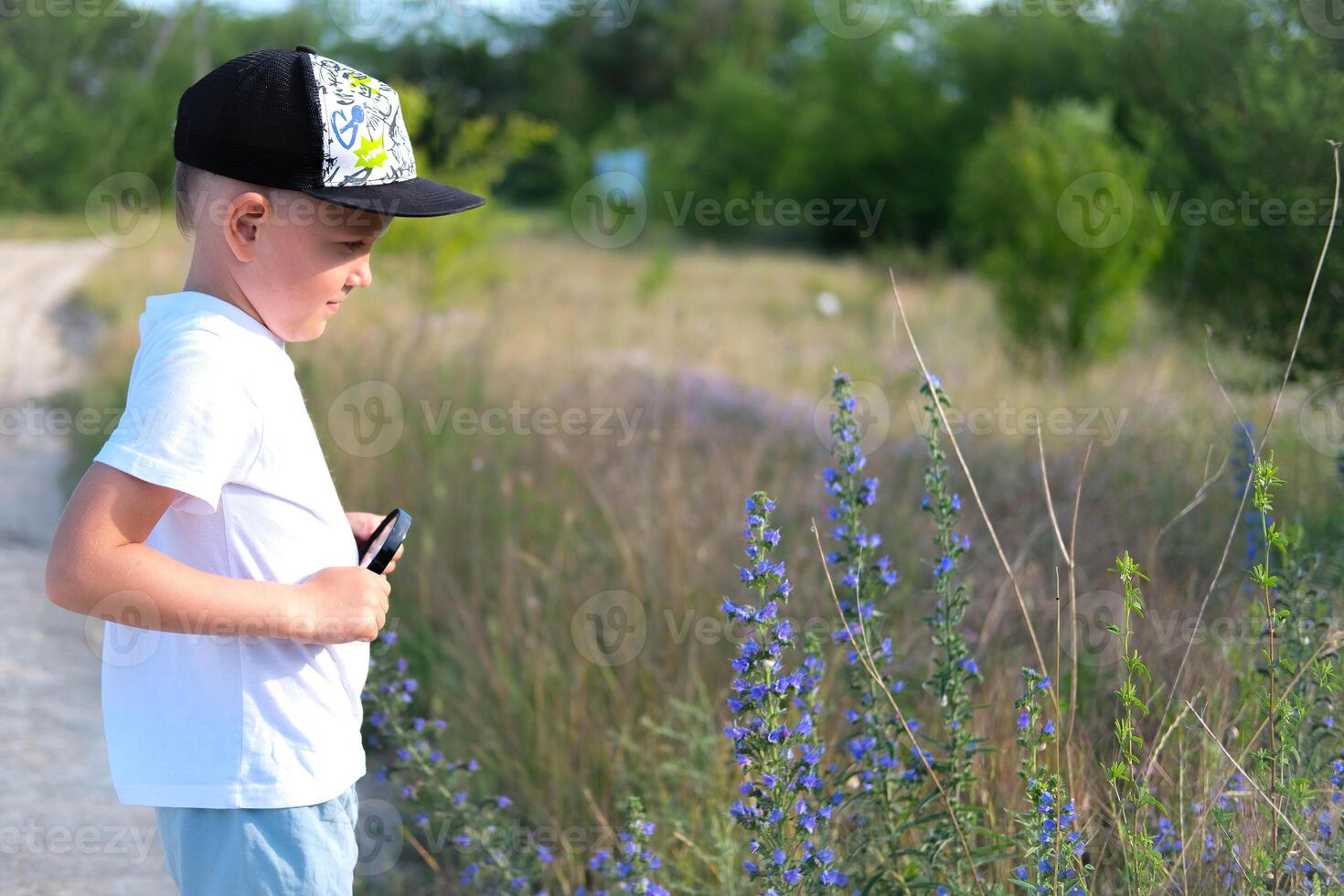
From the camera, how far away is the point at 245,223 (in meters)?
1.47

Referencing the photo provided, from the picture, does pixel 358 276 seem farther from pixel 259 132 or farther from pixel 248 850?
pixel 248 850

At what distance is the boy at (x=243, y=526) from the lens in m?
1.32

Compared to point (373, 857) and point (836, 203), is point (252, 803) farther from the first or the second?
point (836, 203)

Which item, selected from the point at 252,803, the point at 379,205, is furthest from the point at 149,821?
the point at 379,205

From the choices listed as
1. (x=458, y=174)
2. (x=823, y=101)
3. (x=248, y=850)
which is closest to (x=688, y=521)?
(x=248, y=850)

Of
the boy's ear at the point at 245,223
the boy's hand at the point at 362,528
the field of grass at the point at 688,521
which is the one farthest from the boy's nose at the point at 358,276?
the field of grass at the point at 688,521

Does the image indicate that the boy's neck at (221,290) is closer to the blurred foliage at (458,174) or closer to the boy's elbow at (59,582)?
the boy's elbow at (59,582)

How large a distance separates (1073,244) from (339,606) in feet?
29.6

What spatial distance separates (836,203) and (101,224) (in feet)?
48.5

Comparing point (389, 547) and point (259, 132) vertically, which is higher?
point (259, 132)

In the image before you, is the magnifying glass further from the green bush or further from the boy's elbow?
the green bush

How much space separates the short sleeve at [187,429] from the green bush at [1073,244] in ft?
27.6

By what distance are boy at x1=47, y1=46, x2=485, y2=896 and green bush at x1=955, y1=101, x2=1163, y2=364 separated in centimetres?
825

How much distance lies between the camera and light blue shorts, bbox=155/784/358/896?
4.59ft
